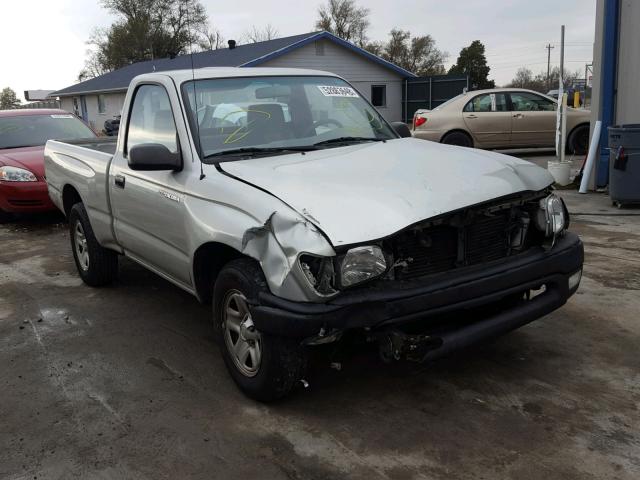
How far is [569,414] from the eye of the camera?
10.4ft

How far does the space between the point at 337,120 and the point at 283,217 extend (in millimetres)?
1688

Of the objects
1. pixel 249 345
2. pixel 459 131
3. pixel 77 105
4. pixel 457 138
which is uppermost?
pixel 77 105

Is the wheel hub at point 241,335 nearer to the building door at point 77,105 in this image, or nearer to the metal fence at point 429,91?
the metal fence at point 429,91

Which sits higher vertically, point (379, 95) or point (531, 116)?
point (379, 95)

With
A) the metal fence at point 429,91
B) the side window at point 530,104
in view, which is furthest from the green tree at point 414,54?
the side window at point 530,104

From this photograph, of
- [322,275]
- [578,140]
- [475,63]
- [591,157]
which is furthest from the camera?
[475,63]

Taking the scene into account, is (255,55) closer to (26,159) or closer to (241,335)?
(26,159)

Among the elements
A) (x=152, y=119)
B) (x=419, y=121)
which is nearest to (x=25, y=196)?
(x=152, y=119)

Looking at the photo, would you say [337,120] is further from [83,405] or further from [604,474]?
[604,474]

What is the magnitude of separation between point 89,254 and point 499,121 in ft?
36.2

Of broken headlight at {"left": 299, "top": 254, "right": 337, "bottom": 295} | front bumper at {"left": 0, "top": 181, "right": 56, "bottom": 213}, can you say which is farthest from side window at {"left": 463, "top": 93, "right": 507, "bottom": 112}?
broken headlight at {"left": 299, "top": 254, "right": 337, "bottom": 295}

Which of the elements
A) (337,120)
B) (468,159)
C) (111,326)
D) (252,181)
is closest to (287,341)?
(252,181)

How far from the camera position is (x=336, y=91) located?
4676 mm

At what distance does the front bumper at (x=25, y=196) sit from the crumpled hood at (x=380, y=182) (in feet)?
19.6
